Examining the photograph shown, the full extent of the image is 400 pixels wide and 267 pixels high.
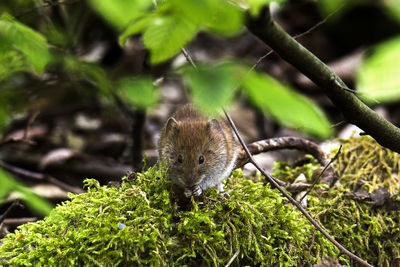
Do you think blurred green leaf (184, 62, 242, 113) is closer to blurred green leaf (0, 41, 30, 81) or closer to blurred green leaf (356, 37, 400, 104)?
blurred green leaf (356, 37, 400, 104)

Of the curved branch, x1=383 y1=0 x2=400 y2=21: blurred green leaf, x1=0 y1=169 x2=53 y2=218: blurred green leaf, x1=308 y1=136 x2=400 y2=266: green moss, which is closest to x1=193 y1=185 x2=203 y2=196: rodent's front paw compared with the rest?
x1=308 y1=136 x2=400 y2=266: green moss

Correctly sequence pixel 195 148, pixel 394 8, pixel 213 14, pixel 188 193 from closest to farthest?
pixel 394 8, pixel 213 14, pixel 188 193, pixel 195 148

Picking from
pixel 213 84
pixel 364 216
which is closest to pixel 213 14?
pixel 213 84

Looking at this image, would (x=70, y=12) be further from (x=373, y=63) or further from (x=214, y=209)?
(x=373, y=63)

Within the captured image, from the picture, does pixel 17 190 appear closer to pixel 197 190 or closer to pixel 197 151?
pixel 197 190

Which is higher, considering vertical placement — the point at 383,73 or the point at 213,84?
the point at 213,84

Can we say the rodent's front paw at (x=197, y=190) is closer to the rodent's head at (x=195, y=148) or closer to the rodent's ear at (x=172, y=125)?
the rodent's head at (x=195, y=148)

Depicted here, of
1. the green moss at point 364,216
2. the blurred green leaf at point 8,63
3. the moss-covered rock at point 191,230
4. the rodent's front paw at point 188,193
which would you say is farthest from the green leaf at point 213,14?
the green moss at point 364,216
